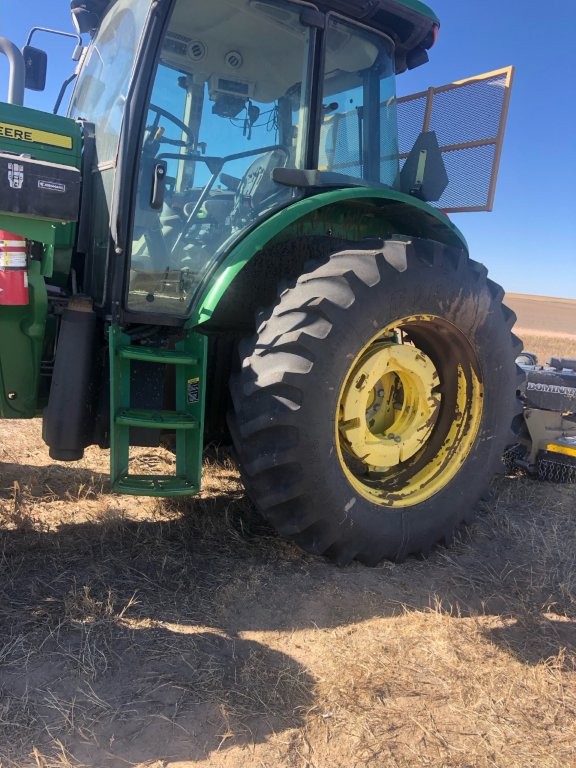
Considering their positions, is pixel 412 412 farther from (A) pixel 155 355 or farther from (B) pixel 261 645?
(B) pixel 261 645

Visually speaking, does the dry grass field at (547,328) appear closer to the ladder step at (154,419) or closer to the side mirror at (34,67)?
the side mirror at (34,67)

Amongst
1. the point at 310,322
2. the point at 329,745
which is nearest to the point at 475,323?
the point at 310,322

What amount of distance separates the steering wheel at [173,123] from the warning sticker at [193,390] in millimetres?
980

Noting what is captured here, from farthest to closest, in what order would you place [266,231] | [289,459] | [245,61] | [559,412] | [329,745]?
1. [559,412]
2. [245,61]
3. [266,231]
4. [289,459]
5. [329,745]

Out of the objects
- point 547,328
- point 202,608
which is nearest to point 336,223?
point 202,608

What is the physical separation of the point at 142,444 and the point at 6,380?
621mm

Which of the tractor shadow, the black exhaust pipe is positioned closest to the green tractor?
the black exhaust pipe

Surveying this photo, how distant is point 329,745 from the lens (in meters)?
1.65

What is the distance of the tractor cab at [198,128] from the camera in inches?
101

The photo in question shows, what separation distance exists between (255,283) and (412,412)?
3.16 ft

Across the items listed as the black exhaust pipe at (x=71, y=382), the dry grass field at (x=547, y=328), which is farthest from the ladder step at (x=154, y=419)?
the dry grass field at (x=547, y=328)

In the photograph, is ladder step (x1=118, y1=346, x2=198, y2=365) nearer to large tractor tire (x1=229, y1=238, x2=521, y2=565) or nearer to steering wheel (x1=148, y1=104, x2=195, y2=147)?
large tractor tire (x1=229, y1=238, x2=521, y2=565)

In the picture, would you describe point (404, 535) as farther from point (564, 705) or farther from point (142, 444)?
point (142, 444)

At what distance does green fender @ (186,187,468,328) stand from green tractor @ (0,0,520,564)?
0.5 inches
